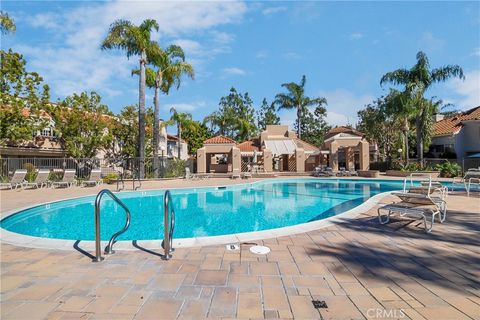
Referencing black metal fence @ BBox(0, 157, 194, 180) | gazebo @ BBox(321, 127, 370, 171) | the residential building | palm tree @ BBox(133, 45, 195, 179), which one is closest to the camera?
black metal fence @ BBox(0, 157, 194, 180)

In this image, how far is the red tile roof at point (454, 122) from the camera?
3503 cm

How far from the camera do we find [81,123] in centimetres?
2745

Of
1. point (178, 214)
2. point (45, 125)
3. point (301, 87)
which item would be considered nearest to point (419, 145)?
point (301, 87)

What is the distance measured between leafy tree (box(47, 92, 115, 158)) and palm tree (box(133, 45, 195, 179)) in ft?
19.9

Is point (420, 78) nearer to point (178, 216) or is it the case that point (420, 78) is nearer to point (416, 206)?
point (416, 206)

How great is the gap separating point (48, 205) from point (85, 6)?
9.07 m

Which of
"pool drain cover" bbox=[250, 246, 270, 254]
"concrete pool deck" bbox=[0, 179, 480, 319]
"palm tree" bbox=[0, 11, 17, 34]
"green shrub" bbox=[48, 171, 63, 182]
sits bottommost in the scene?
"concrete pool deck" bbox=[0, 179, 480, 319]

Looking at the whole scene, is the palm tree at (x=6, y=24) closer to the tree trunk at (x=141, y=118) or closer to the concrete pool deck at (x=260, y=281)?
the tree trunk at (x=141, y=118)

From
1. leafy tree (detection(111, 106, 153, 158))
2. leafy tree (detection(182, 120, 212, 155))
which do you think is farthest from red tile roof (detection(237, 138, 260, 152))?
leafy tree (detection(111, 106, 153, 158))

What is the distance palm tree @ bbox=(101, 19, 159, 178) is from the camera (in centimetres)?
2342

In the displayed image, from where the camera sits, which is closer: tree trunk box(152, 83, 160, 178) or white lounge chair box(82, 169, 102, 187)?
white lounge chair box(82, 169, 102, 187)

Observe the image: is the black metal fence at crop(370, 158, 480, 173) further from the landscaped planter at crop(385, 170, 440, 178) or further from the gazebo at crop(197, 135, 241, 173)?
the gazebo at crop(197, 135, 241, 173)

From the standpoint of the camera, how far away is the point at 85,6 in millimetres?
12375


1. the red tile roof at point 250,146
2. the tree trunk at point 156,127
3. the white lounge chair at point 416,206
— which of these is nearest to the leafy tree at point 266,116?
the red tile roof at point 250,146
